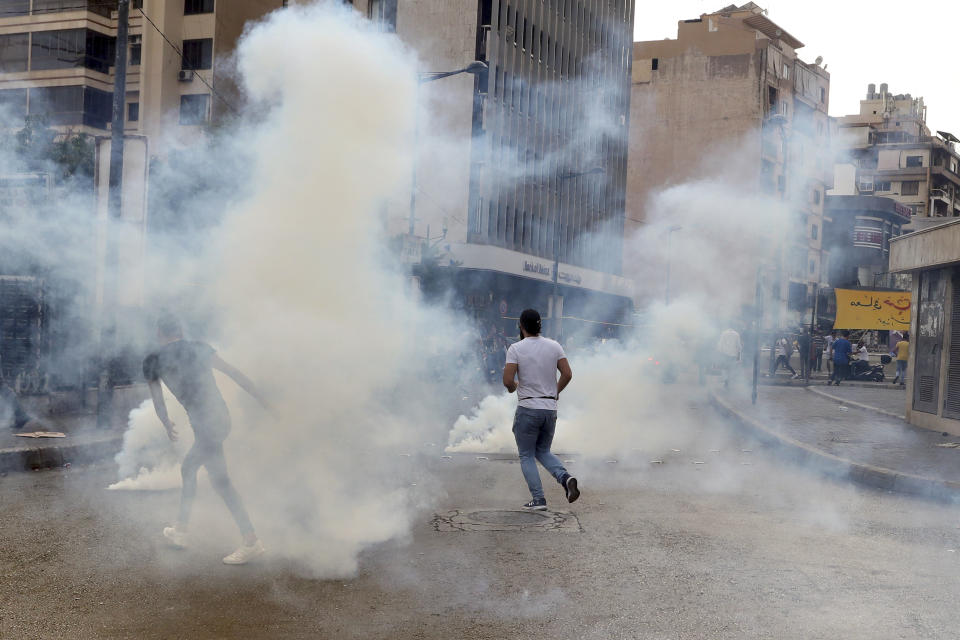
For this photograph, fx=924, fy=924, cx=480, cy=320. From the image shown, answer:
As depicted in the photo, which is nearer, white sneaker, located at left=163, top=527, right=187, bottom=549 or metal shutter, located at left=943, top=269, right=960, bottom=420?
white sneaker, located at left=163, top=527, right=187, bottom=549

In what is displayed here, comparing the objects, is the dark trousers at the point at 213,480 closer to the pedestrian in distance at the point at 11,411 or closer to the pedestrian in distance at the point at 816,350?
the pedestrian in distance at the point at 11,411

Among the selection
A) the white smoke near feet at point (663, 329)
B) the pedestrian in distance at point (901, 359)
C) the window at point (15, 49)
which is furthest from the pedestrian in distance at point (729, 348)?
the window at point (15, 49)

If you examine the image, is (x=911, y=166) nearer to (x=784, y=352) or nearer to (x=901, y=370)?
(x=784, y=352)

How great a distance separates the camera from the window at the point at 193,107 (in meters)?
37.5

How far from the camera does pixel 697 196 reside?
1101 inches

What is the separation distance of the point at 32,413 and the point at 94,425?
63.1 inches

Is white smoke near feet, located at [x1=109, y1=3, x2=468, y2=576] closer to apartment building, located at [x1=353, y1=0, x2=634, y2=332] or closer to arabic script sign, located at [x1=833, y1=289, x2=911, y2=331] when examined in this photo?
apartment building, located at [x1=353, y1=0, x2=634, y2=332]

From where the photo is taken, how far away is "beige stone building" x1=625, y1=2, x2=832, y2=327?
36344mm

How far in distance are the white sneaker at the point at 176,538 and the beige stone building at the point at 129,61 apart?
31504 mm

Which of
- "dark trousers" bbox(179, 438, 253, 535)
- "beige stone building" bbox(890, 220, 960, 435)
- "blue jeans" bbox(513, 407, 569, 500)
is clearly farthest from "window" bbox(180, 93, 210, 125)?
"dark trousers" bbox(179, 438, 253, 535)

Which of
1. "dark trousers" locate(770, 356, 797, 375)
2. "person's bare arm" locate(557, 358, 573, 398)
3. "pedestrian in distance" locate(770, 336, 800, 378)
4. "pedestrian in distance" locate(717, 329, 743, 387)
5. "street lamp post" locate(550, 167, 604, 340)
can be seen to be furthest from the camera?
"pedestrian in distance" locate(770, 336, 800, 378)

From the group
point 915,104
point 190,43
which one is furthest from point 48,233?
point 915,104

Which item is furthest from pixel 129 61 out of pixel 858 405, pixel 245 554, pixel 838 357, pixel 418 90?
pixel 245 554

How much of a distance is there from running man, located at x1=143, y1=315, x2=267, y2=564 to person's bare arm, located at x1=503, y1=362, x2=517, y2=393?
2.11 meters
